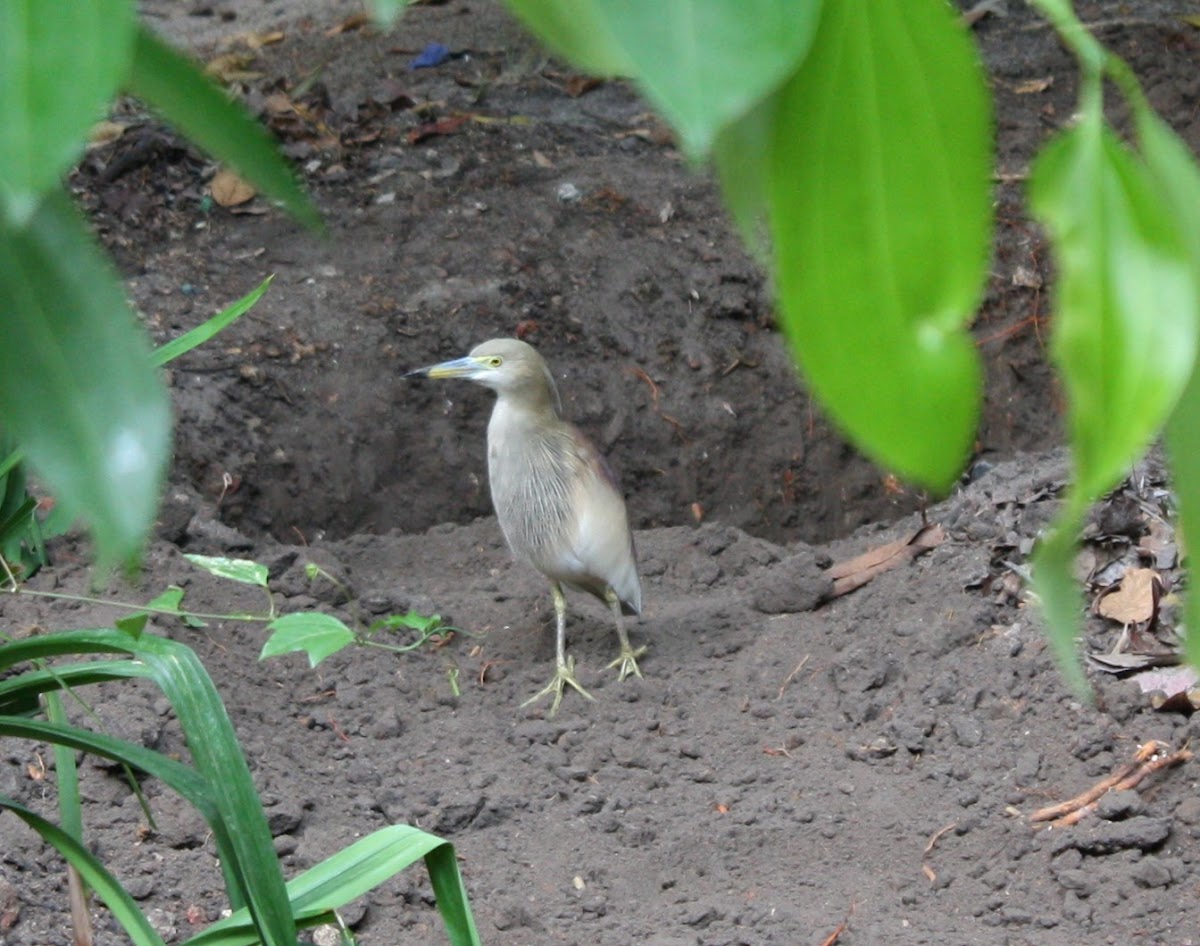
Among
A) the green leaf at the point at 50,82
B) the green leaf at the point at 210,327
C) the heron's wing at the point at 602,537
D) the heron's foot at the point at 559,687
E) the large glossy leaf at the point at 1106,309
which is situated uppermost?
the green leaf at the point at 50,82

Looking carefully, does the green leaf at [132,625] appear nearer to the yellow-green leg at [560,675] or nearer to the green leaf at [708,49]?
the green leaf at [708,49]

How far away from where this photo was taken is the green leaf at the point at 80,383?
14.5 inches

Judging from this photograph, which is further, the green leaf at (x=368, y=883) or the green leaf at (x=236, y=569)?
the green leaf at (x=236, y=569)

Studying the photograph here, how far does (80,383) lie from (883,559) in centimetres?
423

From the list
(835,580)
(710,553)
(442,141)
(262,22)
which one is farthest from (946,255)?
(262,22)

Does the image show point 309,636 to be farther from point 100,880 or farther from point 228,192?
point 228,192

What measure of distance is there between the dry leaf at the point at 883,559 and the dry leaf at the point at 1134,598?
0.75m

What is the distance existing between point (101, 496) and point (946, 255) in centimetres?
23

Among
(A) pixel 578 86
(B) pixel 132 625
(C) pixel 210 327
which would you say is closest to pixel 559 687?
(C) pixel 210 327

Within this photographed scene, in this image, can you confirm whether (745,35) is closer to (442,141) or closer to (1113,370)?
(1113,370)

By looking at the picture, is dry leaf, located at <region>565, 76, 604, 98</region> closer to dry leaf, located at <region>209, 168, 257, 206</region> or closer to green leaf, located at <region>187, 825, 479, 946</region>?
dry leaf, located at <region>209, 168, 257, 206</region>

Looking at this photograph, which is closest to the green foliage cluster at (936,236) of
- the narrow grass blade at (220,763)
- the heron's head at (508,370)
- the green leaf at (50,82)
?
the green leaf at (50,82)

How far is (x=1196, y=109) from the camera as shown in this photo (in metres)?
6.16

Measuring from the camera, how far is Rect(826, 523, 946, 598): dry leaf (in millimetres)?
4426
